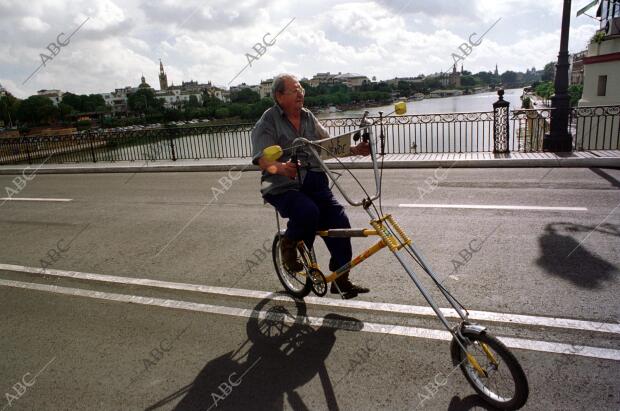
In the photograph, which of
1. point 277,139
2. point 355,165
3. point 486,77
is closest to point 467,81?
point 486,77

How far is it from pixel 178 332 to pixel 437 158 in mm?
9601

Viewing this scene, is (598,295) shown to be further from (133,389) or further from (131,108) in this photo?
(131,108)

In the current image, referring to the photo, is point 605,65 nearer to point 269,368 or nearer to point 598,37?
point 598,37

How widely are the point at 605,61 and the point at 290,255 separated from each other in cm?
2098

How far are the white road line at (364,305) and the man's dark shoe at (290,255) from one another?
401 millimetres

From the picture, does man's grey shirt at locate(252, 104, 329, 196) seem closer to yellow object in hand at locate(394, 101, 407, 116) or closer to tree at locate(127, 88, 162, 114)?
yellow object in hand at locate(394, 101, 407, 116)

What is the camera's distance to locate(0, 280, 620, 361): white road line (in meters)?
3.34

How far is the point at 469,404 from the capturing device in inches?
114

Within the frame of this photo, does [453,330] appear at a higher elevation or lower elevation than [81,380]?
higher

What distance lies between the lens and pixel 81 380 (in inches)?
138

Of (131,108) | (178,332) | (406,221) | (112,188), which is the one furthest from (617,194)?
(131,108)

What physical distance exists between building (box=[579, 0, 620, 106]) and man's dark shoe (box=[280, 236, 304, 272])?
65.4 feet

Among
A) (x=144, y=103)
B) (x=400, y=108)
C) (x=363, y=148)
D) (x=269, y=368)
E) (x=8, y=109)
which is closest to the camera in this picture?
(x=400, y=108)

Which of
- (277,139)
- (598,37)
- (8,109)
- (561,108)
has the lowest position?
(561,108)
